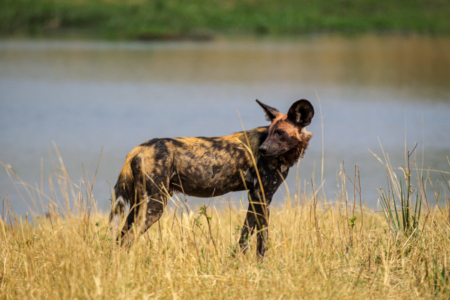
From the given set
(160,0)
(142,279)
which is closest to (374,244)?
(142,279)

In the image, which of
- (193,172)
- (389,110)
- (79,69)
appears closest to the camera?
(193,172)

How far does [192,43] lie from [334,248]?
3611 cm

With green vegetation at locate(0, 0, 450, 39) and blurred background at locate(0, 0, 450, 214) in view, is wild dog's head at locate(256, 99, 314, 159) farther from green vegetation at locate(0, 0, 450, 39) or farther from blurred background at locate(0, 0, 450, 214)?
green vegetation at locate(0, 0, 450, 39)

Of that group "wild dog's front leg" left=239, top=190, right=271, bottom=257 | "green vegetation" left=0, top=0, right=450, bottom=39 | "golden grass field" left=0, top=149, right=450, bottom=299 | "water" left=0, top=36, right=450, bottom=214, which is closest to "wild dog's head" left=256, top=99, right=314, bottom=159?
"wild dog's front leg" left=239, top=190, right=271, bottom=257

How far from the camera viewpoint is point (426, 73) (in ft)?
77.4

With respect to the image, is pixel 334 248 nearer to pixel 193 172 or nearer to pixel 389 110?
pixel 193 172

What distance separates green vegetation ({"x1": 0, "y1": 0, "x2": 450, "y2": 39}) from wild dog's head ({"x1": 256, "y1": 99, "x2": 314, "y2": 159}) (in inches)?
1526

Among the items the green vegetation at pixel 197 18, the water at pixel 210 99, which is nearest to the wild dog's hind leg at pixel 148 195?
the water at pixel 210 99

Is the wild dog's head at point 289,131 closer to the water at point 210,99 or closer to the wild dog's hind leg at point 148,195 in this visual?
the wild dog's hind leg at point 148,195

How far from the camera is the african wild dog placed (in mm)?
4047

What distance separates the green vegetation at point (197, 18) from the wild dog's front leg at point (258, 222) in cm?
3874

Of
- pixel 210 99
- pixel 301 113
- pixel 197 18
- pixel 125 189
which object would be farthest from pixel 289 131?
pixel 197 18

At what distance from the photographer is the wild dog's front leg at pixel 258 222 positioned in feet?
13.9

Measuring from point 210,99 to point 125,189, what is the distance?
14.9 metres
